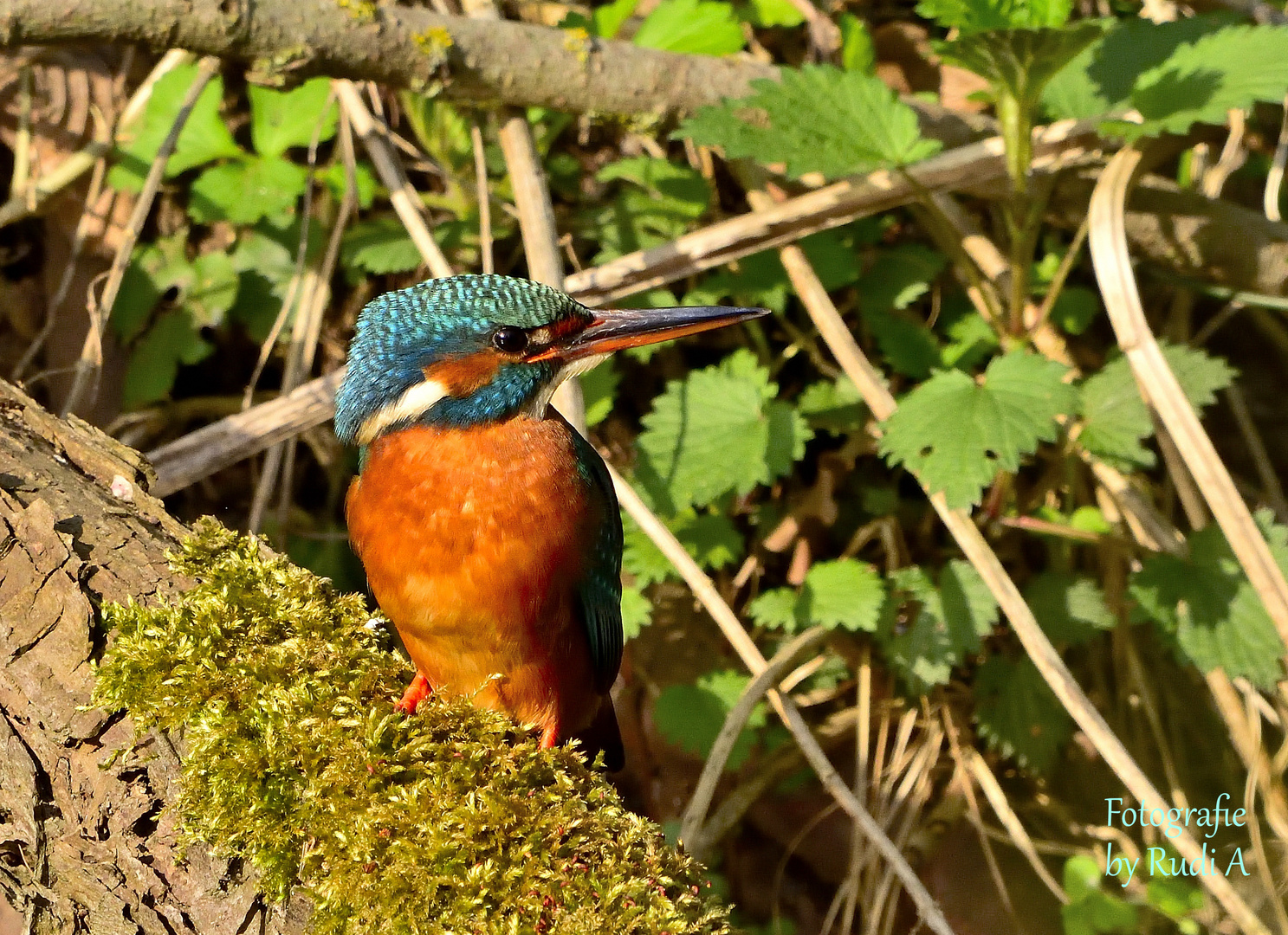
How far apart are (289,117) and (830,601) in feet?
7.26

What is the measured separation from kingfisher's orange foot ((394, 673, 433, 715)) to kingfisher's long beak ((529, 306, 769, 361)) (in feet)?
2.42

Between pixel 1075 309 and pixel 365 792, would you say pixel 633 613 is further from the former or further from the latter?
pixel 1075 309

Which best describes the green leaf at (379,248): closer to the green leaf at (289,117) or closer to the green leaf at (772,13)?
the green leaf at (289,117)

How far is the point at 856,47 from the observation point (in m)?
3.38

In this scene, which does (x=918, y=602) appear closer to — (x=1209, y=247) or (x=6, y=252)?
(x=1209, y=247)

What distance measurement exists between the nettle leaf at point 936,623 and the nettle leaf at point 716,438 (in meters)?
0.58

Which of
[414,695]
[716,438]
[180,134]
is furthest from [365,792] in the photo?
[180,134]

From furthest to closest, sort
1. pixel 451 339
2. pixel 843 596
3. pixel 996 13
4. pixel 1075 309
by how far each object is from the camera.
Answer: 1. pixel 1075 309
2. pixel 843 596
3. pixel 996 13
4. pixel 451 339

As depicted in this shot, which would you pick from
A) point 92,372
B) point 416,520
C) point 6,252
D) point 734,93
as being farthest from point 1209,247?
point 6,252

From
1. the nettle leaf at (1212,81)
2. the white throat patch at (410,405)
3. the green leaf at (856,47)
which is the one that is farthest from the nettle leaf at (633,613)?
the green leaf at (856,47)

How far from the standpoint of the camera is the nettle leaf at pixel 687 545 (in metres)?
2.99

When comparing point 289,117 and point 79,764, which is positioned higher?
point 289,117

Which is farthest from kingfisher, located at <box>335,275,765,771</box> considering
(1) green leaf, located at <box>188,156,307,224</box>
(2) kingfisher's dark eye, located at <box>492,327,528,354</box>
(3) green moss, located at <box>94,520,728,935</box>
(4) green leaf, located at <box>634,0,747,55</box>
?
(4) green leaf, located at <box>634,0,747,55</box>

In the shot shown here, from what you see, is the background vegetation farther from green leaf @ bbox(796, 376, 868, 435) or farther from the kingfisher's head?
the kingfisher's head
